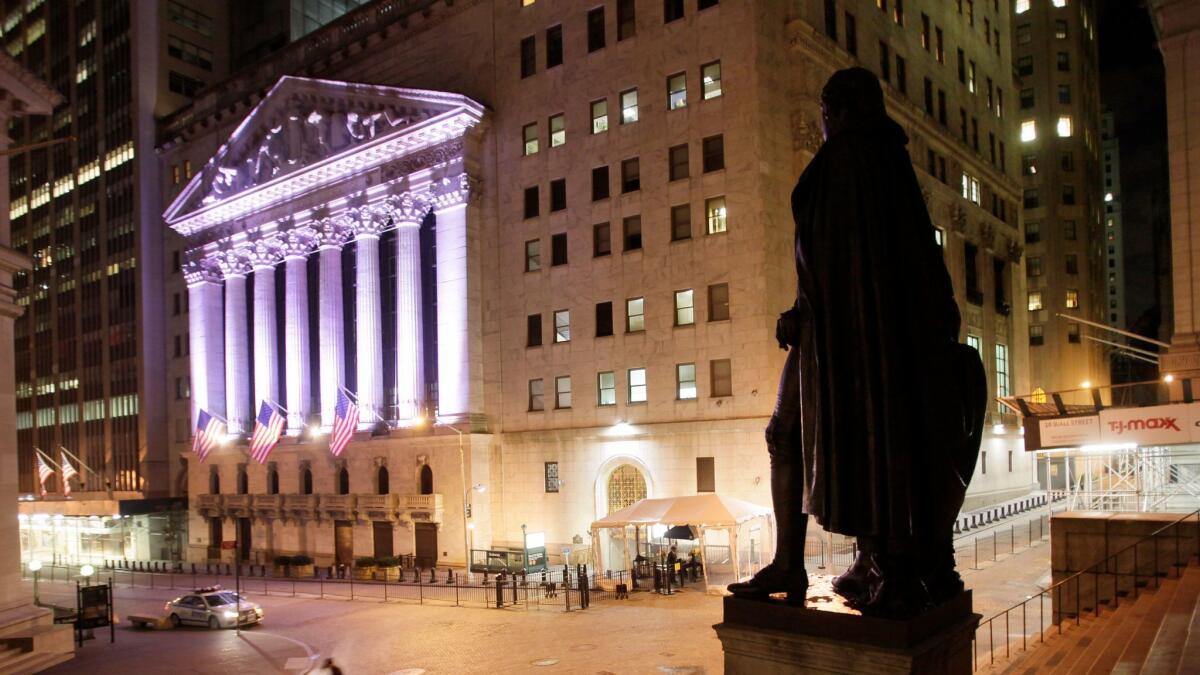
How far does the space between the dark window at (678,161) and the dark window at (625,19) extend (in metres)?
6.21

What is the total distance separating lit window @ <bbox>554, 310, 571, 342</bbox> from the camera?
44188 millimetres

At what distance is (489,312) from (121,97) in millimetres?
46078

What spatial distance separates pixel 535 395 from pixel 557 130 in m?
13.2

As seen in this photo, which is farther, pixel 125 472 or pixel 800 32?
pixel 125 472

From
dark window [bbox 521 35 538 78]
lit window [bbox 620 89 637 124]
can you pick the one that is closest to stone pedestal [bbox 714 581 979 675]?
lit window [bbox 620 89 637 124]

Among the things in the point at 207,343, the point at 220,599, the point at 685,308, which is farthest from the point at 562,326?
the point at 207,343

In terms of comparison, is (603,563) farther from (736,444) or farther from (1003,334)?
(1003,334)

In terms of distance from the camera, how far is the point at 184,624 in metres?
33.8

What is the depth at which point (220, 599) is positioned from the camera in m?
33.4

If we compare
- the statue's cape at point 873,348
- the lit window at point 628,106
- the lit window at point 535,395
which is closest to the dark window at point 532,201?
the lit window at point 628,106

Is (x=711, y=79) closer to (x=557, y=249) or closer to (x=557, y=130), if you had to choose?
(x=557, y=130)

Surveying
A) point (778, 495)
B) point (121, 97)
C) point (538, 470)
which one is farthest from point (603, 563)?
point (121, 97)

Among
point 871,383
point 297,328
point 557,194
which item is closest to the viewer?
point 871,383

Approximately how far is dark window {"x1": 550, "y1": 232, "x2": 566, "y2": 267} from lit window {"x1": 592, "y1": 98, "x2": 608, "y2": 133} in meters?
5.29
